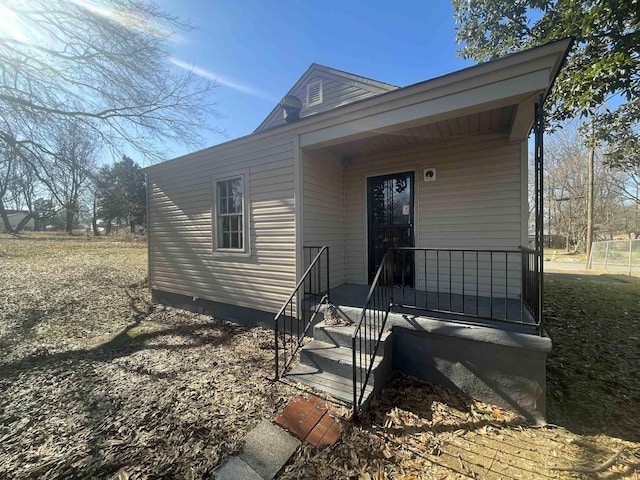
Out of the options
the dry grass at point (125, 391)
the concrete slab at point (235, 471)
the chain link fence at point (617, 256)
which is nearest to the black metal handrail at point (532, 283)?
the dry grass at point (125, 391)

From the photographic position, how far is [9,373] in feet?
11.5

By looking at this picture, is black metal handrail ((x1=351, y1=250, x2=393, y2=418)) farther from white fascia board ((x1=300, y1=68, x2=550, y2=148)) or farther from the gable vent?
the gable vent

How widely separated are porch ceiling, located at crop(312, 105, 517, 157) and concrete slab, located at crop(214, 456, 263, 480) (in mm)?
3809

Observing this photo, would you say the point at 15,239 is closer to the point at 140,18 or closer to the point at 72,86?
the point at 72,86

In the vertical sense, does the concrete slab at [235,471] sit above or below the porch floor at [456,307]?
below

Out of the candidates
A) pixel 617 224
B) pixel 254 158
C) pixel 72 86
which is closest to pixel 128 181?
pixel 72 86

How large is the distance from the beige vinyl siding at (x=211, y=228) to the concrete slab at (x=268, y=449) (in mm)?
2323

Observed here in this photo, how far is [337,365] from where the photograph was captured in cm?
Answer: 297

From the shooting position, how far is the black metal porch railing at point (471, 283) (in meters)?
3.49

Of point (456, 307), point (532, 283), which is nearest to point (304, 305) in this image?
point (456, 307)

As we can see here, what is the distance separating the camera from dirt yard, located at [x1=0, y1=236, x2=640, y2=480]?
2.04m

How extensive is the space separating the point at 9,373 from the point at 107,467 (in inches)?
112

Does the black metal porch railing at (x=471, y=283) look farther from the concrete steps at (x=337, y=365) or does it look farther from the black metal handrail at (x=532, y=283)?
the concrete steps at (x=337, y=365)

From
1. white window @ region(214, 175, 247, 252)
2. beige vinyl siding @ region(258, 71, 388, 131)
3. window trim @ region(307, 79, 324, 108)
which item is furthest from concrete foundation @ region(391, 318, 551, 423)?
window trim @ region(307, 79, 324, 108)
